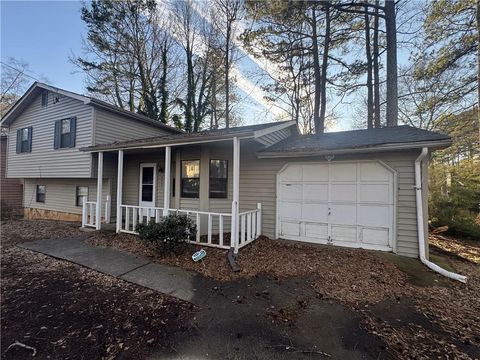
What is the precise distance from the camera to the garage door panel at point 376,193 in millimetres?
5466

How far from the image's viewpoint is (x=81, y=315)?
3090 mm

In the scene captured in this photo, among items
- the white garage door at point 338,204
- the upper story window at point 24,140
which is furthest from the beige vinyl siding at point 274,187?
the upper story window at point 24,140

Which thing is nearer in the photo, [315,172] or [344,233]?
[344,233]

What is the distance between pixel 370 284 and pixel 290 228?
2.74 meters

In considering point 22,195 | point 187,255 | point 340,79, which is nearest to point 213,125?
point 340,79

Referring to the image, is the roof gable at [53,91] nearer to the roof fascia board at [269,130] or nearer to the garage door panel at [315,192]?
the roof fascia board at [269,130]

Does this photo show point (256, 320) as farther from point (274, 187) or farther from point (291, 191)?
point (274, 187)

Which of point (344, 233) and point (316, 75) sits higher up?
point (316, 75)

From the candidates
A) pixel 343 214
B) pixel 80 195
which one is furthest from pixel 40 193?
pixel 343 214

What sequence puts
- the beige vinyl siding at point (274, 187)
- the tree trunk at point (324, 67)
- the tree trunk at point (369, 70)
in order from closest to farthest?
the beige vinyl siding at point (274, 187) < the tree trunk at point (369, 70) < the tree trunk at point (324, 67)

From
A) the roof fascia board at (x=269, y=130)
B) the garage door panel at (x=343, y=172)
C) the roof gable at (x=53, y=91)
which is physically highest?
the roof gable at (x=53, y=91)

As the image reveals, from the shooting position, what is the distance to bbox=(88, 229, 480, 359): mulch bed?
104 inches

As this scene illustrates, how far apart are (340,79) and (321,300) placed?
12799 mm

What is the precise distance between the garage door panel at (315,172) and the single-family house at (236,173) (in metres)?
0.03
